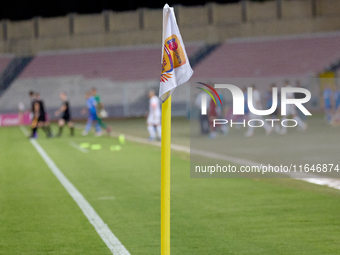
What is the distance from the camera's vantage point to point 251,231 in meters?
6.76

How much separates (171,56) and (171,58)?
2 centimetres

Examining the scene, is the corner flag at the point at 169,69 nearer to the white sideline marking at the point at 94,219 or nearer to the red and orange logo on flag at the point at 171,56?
the red and orange logo on flag at the point at 171,56

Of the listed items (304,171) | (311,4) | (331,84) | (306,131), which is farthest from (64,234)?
Result: (311,4)

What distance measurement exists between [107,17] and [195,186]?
4779 cm

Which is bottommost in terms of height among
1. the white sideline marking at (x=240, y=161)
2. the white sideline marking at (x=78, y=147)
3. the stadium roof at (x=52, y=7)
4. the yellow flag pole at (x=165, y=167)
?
the white sideline marking at (x=78, y=147)

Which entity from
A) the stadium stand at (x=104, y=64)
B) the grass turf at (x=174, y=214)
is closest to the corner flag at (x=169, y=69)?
the grass turf at (x=174, y=214)

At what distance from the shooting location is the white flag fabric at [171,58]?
4117 millimetres

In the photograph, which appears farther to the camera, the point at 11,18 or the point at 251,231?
the point at 11,18

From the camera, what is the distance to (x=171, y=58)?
417 cm

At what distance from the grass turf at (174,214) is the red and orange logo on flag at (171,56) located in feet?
7.64

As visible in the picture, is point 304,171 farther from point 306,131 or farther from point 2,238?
point 306,131

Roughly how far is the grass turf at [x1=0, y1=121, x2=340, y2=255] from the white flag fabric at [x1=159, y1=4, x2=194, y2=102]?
226cm

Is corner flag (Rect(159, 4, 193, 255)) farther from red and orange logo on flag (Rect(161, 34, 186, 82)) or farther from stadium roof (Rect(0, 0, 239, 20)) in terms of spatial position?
stadium roof (Rect(0, 0, 239, 20))

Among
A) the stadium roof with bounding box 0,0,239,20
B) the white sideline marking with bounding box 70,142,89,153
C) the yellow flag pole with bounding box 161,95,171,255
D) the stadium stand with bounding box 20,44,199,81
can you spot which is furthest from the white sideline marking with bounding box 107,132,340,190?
the stadium roof with bounding box 0,0,239,20
